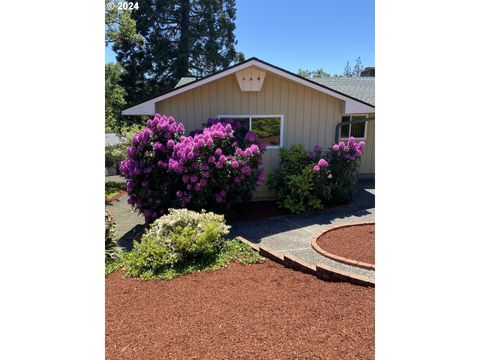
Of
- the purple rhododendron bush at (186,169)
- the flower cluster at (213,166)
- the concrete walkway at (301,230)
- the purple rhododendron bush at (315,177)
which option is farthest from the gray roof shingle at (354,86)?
the flower cluster at (213,166)

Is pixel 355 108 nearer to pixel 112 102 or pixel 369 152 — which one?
pixel 369 152

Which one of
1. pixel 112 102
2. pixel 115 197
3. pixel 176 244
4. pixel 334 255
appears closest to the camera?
pixel 176 244

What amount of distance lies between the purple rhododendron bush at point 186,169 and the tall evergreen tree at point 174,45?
1729cm

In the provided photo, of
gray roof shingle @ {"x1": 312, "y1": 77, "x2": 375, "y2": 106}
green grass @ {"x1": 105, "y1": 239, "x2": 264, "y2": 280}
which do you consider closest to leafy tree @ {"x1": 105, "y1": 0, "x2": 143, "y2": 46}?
gray roof shingle @ {"x1": 312, "y1": 77, "x2": 375, "y2": 106}

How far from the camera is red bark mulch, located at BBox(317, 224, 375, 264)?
14.5 ft

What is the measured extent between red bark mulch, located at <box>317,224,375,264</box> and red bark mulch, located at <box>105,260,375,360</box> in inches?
42.8

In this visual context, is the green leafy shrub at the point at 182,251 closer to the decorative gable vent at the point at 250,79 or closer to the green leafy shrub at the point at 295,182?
the green leafy shrub at the point at 295,182

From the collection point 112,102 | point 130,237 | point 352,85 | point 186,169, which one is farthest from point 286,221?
point 112,102

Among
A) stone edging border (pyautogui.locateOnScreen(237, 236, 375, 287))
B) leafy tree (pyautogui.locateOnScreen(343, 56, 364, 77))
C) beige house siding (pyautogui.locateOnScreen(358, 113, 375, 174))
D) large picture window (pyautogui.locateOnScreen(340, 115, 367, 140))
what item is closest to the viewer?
stone edging border (pyautogui.locateOnScreen(237, 236, 375, 287))

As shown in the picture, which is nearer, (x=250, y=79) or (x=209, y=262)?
(x=209, y=262)

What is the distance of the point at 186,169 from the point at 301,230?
264 cm

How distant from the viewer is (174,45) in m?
23.8

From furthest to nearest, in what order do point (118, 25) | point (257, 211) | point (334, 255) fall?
point (118, 25) < point (257, 211) < point (334, 255)

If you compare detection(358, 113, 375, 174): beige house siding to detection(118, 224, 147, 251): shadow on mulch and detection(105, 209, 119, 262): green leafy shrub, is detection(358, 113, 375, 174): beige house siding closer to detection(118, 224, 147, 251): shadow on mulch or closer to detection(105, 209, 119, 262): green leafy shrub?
detection(118, 224, 147, 251): shadow on mulch
